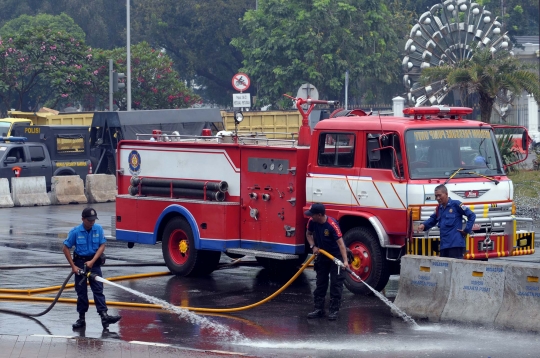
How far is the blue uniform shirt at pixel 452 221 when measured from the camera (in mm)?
11469

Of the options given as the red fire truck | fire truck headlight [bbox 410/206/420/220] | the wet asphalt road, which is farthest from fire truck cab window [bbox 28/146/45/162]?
fire truck headlight [bbox 410/206/420/220]

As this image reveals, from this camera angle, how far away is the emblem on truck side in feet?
49.5

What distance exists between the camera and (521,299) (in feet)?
34.0

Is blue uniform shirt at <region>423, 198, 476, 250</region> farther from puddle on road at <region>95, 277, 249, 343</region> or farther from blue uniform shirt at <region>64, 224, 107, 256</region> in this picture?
blue uniform shirt at <region>64, 224, 107, 256</region>

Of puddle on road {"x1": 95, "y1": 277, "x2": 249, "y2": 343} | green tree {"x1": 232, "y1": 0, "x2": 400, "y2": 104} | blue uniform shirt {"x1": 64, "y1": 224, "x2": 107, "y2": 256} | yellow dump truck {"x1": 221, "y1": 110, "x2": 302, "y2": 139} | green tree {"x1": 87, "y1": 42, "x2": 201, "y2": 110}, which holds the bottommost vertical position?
puddle on road {"x1": 95, "y1": 277, "x2": 249, "y2": 343}

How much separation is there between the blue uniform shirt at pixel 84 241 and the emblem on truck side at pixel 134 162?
4.57 m

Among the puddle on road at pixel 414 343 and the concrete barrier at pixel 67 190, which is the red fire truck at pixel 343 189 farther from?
the concrete barrier at pixel 67 190

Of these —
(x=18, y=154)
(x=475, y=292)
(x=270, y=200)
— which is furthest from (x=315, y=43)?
(x=475, y=292)

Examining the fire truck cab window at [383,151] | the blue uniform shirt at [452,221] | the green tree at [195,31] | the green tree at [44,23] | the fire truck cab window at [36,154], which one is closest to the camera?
the blue uniform shirt at [452,221]

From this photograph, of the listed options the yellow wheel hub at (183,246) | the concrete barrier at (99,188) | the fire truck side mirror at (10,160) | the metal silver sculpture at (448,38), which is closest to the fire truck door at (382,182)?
the yellow wheel hub at (183,246)

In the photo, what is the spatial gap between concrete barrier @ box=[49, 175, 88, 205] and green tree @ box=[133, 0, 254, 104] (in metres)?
40.0

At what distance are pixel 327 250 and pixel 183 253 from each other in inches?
160

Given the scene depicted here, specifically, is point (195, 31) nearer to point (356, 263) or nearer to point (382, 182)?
point (356, 263)

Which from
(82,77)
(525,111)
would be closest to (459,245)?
(82,77)
